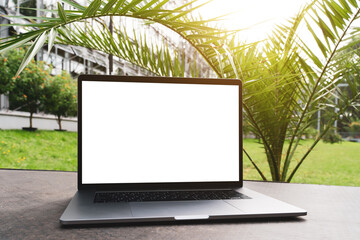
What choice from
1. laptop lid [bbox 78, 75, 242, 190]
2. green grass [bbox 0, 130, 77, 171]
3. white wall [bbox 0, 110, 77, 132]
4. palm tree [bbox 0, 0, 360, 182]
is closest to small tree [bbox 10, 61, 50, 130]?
white wall [bbox 0, 110, 77, 132]

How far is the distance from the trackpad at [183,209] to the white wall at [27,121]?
2.63 metres

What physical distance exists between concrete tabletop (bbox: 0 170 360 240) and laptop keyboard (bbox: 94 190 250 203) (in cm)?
8

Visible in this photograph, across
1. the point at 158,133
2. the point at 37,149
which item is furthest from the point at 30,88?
the point at 158,133

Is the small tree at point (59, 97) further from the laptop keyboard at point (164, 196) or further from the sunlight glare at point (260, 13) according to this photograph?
→ the laptop keyboard at point (164, 196)

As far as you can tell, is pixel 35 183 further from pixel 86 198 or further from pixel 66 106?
pixel 66 106

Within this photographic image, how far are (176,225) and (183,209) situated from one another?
0.05 meters

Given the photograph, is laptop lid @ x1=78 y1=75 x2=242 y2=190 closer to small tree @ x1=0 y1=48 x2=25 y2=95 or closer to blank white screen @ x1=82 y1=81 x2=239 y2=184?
blank white screen @ x1=82 y1=81 x2=239 y2=184

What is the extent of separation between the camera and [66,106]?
3.86 m

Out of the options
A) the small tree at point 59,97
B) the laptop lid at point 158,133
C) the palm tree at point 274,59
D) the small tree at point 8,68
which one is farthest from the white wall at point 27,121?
the laptop lid at point 158,133

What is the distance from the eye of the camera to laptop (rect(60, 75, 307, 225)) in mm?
646

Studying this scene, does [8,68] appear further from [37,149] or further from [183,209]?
[183,209]

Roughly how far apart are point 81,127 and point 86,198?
16cm

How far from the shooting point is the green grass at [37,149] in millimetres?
3457

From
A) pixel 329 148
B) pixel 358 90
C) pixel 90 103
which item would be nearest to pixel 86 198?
pixel 90 103
